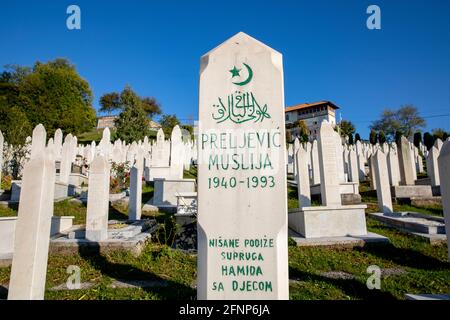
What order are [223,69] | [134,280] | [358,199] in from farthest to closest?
[358,199], [134,280], [223,69]

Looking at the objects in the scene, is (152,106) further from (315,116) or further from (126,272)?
(126,272)

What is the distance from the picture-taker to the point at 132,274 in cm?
441

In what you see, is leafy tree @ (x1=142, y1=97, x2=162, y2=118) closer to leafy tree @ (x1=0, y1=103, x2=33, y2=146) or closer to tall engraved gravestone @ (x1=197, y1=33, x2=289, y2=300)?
leafy tree @ (x1=0, y1=103, x2=33, y2=146)

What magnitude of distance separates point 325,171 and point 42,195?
20.7 ft

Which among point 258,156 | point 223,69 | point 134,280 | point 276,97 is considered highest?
point 223,69

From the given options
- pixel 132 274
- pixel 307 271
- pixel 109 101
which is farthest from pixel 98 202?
pixel 109 101

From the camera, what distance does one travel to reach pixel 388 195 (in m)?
8.69

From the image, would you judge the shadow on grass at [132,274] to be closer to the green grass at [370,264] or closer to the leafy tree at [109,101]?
the green grass at [370,264]

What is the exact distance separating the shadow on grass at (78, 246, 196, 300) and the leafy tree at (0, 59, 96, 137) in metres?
35.2

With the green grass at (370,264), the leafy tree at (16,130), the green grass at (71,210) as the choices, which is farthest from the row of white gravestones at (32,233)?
the leafy tree at (16,130)

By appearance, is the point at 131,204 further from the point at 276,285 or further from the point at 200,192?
the point at 276,285

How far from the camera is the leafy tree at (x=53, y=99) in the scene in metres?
35.7
